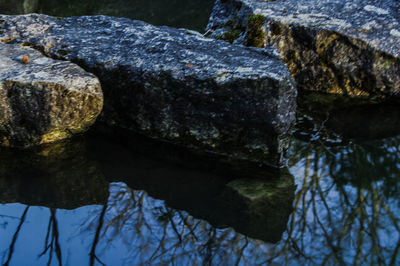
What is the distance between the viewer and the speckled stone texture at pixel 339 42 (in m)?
5.21

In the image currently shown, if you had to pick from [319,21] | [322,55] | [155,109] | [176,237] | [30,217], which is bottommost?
[30,217]

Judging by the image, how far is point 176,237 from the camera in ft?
10.1

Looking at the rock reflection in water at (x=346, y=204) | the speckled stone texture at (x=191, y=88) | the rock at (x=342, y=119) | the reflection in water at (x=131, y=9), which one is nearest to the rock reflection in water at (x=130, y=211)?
the rock reflection in water at (x=346, y=204)

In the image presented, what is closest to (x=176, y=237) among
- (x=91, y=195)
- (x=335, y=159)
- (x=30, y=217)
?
(x=91, y=195)

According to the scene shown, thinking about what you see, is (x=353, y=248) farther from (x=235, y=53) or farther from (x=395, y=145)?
(x=235, y=53)

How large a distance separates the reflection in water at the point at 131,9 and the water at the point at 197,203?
514cm

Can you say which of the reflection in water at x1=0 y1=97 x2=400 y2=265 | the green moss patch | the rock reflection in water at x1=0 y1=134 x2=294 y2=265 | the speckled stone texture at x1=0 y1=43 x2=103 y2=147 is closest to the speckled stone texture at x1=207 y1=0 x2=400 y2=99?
the green moss patch

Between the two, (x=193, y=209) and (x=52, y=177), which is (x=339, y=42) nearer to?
(x=193, y=209)

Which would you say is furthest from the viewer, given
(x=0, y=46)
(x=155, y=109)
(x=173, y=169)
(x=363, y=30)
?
(x=363, y=30)

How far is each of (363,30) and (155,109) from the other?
2.84 m

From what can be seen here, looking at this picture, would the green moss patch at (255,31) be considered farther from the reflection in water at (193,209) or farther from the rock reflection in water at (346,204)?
the reflection in water at (193,209)

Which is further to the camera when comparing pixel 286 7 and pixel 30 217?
pixel 286 7

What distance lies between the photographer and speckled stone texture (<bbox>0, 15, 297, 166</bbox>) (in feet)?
12.5

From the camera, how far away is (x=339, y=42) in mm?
5285
